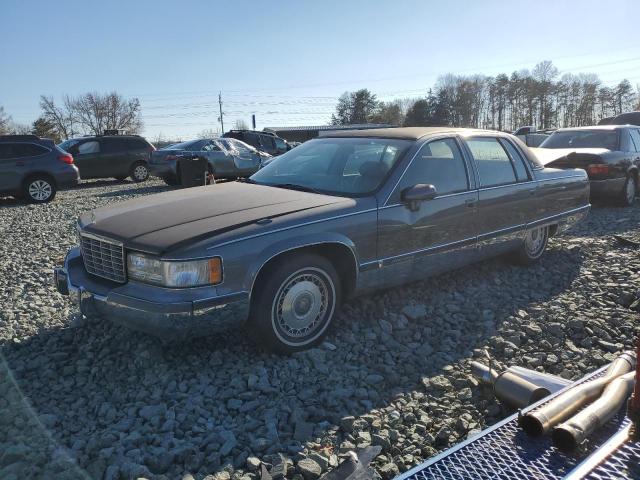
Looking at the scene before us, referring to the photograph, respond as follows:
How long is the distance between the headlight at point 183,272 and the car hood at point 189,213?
10cm

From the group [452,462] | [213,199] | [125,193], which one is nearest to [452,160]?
[213,199]

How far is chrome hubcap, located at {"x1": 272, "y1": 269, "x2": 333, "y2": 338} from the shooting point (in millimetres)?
3498

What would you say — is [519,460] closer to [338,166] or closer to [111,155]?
[338,166]

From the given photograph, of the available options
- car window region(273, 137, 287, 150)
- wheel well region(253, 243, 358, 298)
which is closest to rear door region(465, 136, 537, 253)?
wheel well region(253, 243, 358, 298)

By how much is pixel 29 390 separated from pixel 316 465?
193cm

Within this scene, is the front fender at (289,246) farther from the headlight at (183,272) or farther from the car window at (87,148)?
the car window at (87,148)

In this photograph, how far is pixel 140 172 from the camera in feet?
55.2

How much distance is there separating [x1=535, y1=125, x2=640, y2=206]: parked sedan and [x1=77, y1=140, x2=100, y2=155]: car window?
1283 centimetres

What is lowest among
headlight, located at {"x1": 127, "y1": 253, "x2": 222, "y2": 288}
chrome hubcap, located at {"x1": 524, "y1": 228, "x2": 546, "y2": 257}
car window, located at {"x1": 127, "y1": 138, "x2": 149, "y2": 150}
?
chrome hubcap, located at {"x1": 524, "y1": 228, "x2": 546, "y2": 257}

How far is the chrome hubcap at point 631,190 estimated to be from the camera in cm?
966

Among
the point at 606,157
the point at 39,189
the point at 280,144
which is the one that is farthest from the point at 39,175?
the point at 606,157

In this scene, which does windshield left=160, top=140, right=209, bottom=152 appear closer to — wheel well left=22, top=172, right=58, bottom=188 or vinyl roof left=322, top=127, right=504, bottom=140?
wheel well left=22, top=172, right=58, bottom=188

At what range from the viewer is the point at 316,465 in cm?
248

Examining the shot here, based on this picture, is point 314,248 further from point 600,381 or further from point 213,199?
point 600,381
